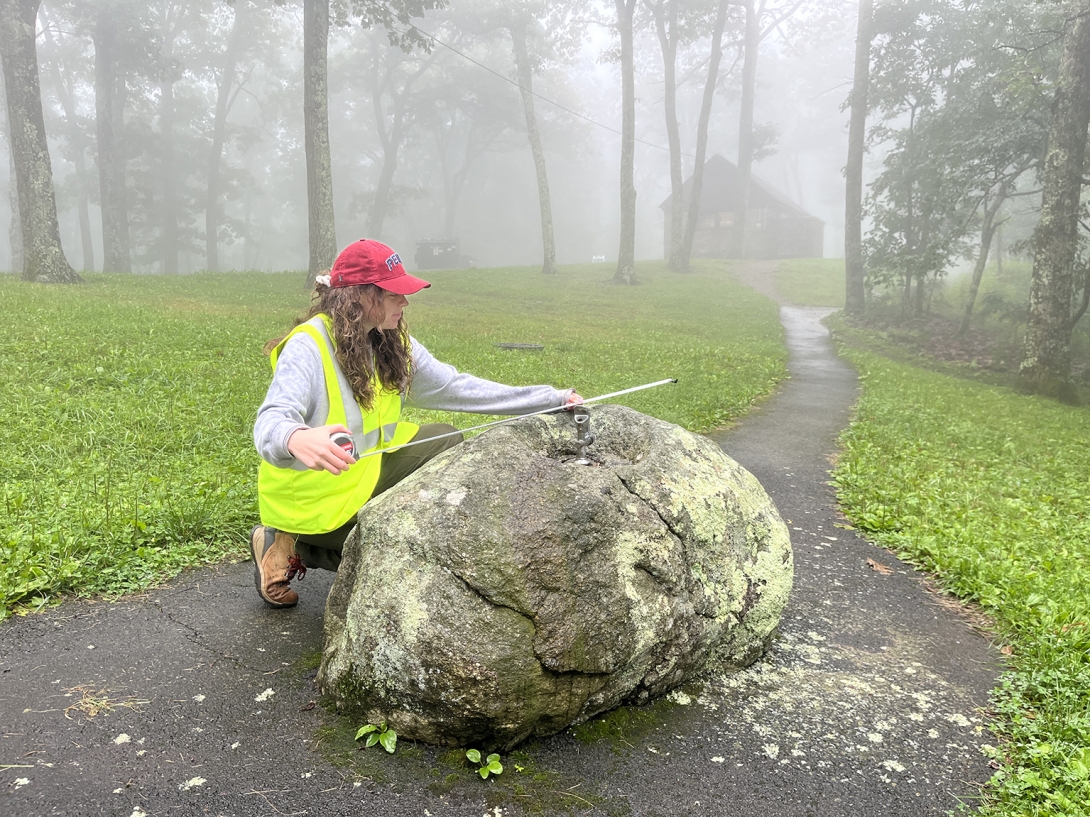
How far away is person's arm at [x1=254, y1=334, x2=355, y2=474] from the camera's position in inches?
104

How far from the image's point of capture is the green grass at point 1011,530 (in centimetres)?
288

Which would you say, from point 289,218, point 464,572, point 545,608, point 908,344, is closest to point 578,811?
point 545,608

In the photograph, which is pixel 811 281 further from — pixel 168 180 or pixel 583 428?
pixel 583 428

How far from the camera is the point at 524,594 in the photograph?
2.72m

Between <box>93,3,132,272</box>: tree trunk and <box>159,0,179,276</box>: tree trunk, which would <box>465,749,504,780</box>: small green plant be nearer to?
<box>93,3,132,272</box>: tree trunk

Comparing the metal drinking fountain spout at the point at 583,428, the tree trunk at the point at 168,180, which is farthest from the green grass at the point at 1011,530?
the tree trunk at the point at 168,180

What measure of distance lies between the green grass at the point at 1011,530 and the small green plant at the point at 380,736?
217 cm

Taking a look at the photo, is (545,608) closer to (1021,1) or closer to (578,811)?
(578,811)

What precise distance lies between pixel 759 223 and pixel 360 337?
152 ft

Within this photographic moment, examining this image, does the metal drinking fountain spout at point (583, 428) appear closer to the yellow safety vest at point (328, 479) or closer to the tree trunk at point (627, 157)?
the yellow safety vest at point (328, 479)

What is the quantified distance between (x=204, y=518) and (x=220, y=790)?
2.65 meters

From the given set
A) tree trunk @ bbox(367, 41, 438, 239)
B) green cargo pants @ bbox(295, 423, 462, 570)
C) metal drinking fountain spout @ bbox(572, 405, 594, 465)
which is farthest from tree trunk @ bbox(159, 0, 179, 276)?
metal drinking fountain spout @ bbox(572, 405, 594, 465)

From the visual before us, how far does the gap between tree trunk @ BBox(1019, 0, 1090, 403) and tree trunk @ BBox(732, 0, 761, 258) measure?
98.1 feet

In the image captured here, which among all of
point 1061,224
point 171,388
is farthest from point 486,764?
point 1061,224
